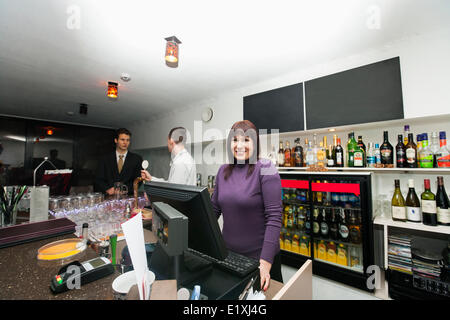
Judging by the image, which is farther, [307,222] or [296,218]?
[296,218]

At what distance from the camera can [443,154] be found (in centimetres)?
174

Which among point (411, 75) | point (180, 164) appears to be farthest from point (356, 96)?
point (180, 164)

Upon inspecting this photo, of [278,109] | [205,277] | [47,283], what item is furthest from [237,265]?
[278,109]

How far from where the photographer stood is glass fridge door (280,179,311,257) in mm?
2434

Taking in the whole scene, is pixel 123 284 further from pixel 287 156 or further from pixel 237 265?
pixel 287 156

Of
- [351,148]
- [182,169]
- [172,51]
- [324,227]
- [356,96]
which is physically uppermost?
[172,51]

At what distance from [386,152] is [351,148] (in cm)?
32

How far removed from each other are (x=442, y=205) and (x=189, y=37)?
2784mm

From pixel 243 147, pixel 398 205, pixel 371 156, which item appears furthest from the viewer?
pixel 371 156

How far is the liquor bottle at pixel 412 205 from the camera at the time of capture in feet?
5.99

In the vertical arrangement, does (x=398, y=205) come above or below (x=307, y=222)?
above

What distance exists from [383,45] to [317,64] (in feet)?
2.01

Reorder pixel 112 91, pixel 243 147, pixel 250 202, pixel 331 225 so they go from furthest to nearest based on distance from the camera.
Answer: pixel 112 91 < pixel 331 225 < pixel 243 147 < pixel 250 202

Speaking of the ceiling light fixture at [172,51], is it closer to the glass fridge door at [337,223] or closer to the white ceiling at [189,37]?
the white ceiling at [189,37]
